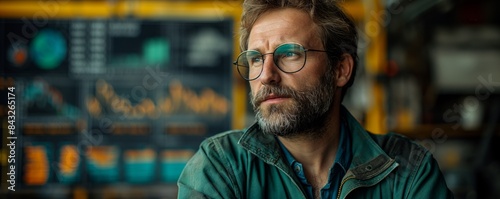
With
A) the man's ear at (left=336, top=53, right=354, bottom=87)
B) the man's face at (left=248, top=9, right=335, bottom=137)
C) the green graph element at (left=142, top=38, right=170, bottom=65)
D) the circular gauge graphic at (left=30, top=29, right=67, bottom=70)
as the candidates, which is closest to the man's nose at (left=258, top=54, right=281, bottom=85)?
the man's face at (left=248, top=9, right=335, bottom=137)

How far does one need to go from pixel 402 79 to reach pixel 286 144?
12.4 ft

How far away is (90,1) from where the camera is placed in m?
3.87

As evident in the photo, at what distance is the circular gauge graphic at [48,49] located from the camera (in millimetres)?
3699

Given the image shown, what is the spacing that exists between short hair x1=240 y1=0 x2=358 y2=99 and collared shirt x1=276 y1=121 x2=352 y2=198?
240 mm

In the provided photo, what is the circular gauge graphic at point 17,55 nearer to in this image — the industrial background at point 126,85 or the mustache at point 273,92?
the industrial background at point 126,85

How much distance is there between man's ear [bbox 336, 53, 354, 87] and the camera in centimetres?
211

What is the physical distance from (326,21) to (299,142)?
41cm

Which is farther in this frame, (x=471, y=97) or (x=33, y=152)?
(x=471, y=97)

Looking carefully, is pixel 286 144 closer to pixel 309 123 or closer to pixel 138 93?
pixel 309 123

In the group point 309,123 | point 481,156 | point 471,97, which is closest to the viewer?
point 309,123

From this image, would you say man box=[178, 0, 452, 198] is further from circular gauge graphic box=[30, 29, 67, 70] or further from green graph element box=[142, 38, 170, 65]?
circular gauge graphic box=[30, 29, 67, 70]

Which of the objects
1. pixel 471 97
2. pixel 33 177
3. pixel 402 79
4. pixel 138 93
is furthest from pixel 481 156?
pixel 33 177

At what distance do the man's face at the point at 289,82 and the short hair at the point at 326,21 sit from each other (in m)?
0.02

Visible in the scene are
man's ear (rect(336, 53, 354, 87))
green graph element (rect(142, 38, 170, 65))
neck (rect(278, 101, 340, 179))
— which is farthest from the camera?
green graph element (rect(142, 38, 170, 65))
